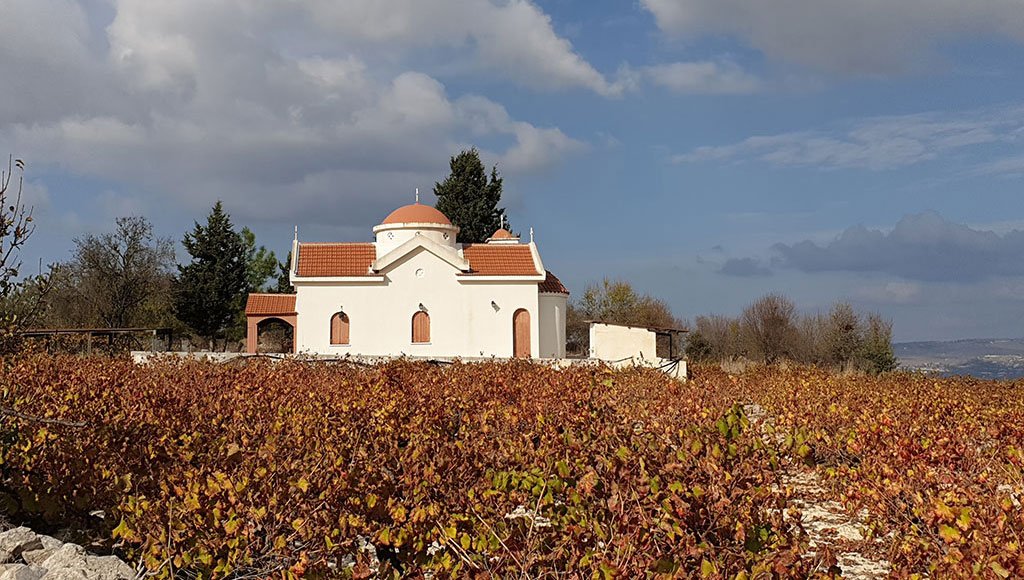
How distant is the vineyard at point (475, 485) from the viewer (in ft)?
14.1

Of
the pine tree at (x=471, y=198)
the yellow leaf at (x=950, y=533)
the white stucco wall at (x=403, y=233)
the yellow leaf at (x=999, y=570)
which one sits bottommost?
the yellow leaf at (x=999, y=570)

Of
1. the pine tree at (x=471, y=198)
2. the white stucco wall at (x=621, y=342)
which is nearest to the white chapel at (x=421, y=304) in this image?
the white stucco wall at (x=621, y=342)

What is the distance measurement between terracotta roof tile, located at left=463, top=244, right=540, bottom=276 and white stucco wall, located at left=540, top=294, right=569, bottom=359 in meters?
1.43

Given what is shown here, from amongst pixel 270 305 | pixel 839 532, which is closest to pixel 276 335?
pixel 270 305

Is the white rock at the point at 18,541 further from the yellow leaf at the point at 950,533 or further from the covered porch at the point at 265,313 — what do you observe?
the covered porch at the point at 265,313

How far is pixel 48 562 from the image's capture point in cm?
539

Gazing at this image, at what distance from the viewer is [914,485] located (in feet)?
21.1

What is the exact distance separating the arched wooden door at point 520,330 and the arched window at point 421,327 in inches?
136

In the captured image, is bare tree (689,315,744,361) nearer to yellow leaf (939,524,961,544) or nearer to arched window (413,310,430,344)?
arched window (413,310,430,344)

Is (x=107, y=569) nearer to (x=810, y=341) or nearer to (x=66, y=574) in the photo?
(x=66, y=574)

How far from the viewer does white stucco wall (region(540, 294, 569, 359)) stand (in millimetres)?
34241

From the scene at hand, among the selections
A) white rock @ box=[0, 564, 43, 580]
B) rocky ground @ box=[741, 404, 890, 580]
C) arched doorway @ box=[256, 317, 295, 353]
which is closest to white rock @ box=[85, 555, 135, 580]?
white rock @ box=[0, 564, 43, 580]

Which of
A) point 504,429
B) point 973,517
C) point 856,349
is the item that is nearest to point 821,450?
point 504,429

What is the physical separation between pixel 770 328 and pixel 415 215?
1982 centimetres
